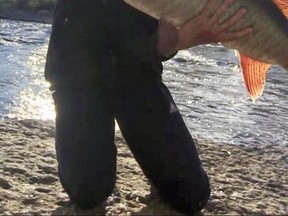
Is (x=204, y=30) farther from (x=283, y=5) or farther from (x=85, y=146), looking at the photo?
(x=85, y=146)

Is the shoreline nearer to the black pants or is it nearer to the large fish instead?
the black pants

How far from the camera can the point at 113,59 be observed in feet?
11.9

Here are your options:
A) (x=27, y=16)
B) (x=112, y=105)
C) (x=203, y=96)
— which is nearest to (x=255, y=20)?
(x=112, y=105)

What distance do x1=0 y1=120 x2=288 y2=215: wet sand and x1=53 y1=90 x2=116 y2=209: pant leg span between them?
9cm

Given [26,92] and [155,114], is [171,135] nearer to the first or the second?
[155,114]

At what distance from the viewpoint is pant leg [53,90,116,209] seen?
3248 millimetres

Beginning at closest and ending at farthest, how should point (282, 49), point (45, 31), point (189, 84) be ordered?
point (282, 49) → point (189, 84) → point (45, 31)

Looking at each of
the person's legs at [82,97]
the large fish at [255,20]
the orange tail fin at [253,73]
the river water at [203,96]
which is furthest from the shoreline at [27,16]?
the large fish at [255,20]

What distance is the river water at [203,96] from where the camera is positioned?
4738 mm

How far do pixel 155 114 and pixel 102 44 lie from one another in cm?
→ 46

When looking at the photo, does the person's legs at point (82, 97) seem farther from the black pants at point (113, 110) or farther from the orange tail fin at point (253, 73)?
the orange tail fin at point (253, 73)

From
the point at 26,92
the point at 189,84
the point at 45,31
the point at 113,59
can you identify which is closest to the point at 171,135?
the point at 113,59

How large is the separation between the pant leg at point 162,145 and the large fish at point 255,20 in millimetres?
557

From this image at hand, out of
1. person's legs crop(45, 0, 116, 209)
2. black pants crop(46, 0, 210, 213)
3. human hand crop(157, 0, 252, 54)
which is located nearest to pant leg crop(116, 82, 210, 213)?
black pants crop(46, 0, 210, 213)
